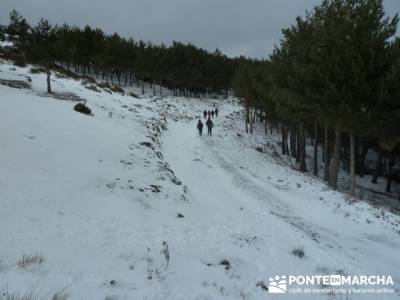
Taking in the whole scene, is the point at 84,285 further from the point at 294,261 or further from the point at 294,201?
the point at 294,201

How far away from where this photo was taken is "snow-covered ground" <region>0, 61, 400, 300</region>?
561 centimetres

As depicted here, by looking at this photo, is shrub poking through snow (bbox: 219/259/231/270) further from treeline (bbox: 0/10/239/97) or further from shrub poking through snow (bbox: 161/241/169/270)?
treeline (bbox: 0/10/239/97)

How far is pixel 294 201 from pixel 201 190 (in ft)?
14.6

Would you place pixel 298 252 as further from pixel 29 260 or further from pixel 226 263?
pixel 29 260

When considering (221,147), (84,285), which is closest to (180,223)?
(84,285)

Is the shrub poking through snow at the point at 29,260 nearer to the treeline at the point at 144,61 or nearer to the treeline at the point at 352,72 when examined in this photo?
the treeline at the point at 352,72

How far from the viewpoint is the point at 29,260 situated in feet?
17.4

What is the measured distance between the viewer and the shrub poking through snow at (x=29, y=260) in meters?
5.16

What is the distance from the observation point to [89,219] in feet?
26.0

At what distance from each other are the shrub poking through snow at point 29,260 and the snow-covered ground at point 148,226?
0.02 metres

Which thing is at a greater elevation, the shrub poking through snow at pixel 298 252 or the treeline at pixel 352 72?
the treeline at pixel 352 72

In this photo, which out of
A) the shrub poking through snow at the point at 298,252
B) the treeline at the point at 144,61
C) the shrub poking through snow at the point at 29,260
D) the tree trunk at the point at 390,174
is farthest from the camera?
the treeline at the point at 144,61

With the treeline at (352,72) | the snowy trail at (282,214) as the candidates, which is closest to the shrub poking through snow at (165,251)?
the snowy trail at (282,214)

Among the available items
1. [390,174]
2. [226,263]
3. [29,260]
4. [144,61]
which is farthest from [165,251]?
[144,61]
